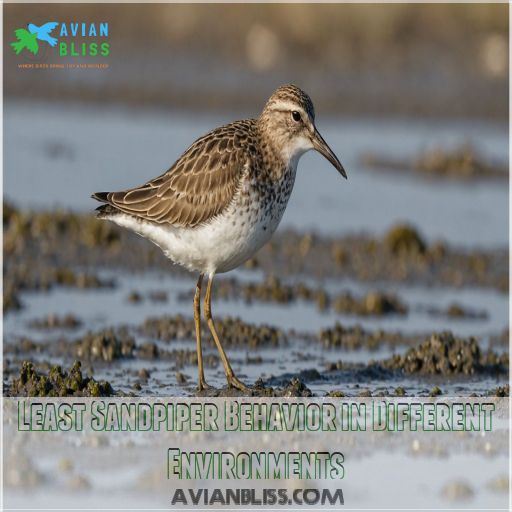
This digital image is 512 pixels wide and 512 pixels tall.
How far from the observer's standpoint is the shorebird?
31.3 feet

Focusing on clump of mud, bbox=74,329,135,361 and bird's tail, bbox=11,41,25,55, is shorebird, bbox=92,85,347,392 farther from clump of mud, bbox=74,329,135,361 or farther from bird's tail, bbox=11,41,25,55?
bird's tail, bbox=11,41,25,55

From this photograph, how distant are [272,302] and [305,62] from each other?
1237 cm

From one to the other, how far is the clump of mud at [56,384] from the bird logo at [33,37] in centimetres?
1305

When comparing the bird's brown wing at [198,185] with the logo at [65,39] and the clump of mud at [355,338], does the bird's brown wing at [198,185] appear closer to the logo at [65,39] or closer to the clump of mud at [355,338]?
the clump of mud at [355,338]

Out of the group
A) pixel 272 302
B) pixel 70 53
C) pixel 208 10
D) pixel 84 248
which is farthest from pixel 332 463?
pixel 208 10

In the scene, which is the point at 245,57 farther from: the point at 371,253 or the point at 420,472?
the point at 420,472

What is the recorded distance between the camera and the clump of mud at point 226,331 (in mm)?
11422

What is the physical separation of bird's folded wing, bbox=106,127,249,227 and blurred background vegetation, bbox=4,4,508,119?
12.7m

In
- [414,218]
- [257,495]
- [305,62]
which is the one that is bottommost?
[257,495]

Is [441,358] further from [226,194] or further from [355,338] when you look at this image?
[226,194]

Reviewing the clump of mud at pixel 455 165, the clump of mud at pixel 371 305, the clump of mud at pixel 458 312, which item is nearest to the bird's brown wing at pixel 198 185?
the clump of mud at pixel 371 305

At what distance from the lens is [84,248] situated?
14.2 metres

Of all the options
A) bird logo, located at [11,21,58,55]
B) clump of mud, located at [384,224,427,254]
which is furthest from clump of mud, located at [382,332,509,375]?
bird logo, located at [11,21,58,55]

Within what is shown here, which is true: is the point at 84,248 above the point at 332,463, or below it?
above
